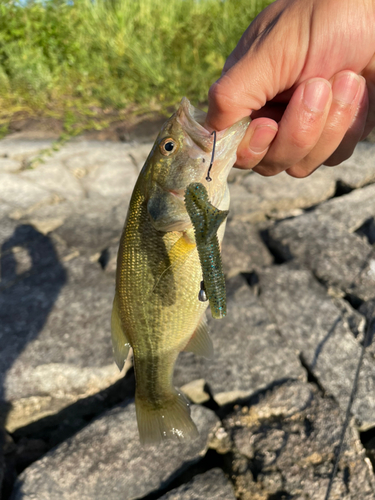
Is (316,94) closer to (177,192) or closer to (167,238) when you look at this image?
(177,192)

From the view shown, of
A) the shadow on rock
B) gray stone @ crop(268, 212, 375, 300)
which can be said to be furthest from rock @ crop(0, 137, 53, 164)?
gray stone @ crop(268, 212, 375, 300)

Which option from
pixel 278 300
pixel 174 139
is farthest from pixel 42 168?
pixel 174 139

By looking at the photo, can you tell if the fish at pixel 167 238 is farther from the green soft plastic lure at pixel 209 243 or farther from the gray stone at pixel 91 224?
the gray stone at pixel 91 224

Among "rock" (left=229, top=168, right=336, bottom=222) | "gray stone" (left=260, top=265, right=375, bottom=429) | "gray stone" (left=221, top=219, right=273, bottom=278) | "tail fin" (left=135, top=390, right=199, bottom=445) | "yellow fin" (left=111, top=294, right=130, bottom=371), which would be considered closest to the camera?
"yellow fin" (left=111, top=294, right=130, bottom=371)

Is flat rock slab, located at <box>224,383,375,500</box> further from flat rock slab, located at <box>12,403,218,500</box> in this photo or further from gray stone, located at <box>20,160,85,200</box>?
gray stone, located at <box>20,160,85,200</box>

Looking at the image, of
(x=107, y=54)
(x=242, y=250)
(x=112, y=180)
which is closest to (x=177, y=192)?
(x=242, y=250)

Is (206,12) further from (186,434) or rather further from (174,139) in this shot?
(186,434)

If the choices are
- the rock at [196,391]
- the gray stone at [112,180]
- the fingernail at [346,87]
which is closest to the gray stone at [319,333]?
the rock at [196,391]
